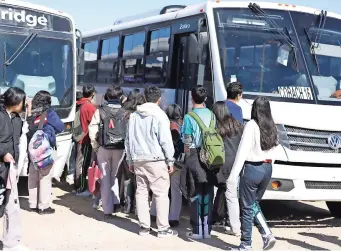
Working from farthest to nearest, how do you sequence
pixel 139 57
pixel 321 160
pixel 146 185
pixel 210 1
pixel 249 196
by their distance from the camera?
pixel 139 57 → pixel 210 1 → pixel 321 160 → pixel 146 185 → pixel 249 196

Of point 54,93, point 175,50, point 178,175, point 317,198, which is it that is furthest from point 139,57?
point 317,198

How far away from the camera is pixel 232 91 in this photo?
24.9 feet

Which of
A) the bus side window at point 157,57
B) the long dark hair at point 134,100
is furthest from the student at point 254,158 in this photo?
the bus side window at point 157,57

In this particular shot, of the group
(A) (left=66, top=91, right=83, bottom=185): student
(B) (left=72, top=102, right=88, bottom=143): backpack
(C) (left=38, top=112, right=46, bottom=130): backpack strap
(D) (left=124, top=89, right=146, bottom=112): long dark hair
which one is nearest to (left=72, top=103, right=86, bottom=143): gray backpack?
(B) (left=72, top=102, right=88, bottom=143): backpack

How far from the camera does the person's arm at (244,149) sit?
626 cm

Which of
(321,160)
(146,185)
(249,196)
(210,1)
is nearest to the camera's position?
(249,196)

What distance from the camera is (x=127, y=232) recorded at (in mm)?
7566

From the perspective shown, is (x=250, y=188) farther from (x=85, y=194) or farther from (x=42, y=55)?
(x=42, y=55)

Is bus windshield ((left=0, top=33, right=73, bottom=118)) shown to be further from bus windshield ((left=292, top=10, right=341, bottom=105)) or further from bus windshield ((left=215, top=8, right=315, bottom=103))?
bus windshield ((left=292, top=10, right=341, bottom=105))

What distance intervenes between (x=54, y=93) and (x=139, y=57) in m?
2.76

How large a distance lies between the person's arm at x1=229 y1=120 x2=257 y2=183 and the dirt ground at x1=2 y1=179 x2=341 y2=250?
120 cm

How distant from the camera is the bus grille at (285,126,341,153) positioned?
7723mm

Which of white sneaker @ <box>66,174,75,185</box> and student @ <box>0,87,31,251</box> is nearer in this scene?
student @ <box>0,87,31,251</box>

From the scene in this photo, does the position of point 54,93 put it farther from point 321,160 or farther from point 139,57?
point 321,160
